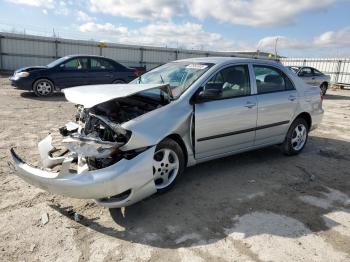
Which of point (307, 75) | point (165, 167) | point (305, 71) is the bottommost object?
point (165, 167)

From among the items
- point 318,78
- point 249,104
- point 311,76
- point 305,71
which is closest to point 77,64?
point 249,104

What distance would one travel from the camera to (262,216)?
3777mm

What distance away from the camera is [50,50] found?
67.3 ft

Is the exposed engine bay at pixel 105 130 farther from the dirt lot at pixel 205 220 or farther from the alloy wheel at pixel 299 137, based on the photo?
the alloy wheel at pixel 299 137

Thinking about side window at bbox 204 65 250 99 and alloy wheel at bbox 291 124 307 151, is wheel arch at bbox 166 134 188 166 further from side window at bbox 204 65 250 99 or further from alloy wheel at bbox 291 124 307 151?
alloy wheel at bbox 291 124 307 151

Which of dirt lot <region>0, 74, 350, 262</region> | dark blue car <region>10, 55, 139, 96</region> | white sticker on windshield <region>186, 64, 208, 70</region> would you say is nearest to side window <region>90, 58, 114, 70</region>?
dark blue car <region>10, 55, 139, 96</region>

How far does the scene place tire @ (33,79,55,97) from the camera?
37.6 feet

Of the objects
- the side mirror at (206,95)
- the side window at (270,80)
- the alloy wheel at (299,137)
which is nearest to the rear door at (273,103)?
the side window at (270,80)

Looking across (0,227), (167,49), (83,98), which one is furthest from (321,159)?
(167,49)

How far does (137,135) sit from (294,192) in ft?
7.64

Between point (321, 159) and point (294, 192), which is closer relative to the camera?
point (294, 192)

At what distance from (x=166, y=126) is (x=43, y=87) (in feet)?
29.6

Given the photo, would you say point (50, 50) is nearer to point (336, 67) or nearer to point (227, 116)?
point (227, 116)

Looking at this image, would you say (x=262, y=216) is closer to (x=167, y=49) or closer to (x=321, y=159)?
(x=321, y=159)
